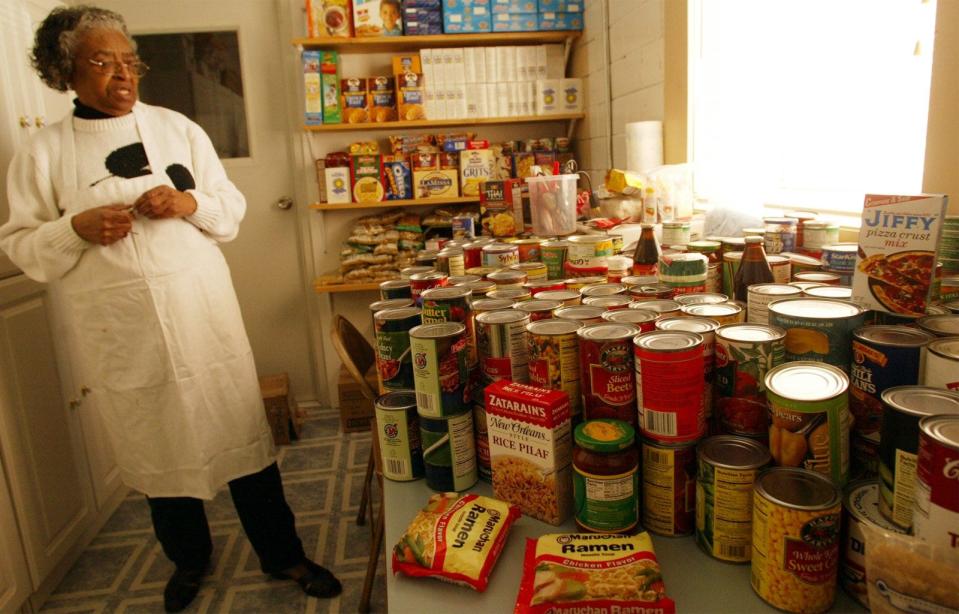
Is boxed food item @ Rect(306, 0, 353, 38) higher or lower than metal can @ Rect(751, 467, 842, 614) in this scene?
higher

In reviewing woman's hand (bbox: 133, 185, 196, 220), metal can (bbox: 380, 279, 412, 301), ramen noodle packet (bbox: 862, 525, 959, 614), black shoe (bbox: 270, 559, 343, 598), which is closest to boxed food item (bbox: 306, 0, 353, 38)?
woman's hand (bbox: 133, 185, 196, 220)

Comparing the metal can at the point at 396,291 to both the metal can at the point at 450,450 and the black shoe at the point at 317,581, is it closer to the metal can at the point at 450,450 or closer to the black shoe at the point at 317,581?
the metal can at the point at 450,450

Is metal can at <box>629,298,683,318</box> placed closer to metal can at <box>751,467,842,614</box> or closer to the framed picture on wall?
metal can at <box>751,467,842,614</box>

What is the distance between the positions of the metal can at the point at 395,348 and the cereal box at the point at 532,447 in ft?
0.83

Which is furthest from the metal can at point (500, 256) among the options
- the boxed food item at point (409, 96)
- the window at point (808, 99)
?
the boxed food item at point (409, 96)

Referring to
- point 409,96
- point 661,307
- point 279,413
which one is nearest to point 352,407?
point 279,413

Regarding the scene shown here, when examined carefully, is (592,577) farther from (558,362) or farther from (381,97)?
(381,97)

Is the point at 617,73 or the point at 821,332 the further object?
the point at 617,73

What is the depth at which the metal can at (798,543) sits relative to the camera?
662 mm

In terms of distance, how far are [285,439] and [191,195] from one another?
5.95 feet

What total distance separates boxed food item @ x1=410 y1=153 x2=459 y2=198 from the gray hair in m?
1.80

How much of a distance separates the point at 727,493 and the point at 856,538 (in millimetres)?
135

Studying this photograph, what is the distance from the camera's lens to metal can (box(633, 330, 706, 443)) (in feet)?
2.60

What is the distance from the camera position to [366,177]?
3504 mm
